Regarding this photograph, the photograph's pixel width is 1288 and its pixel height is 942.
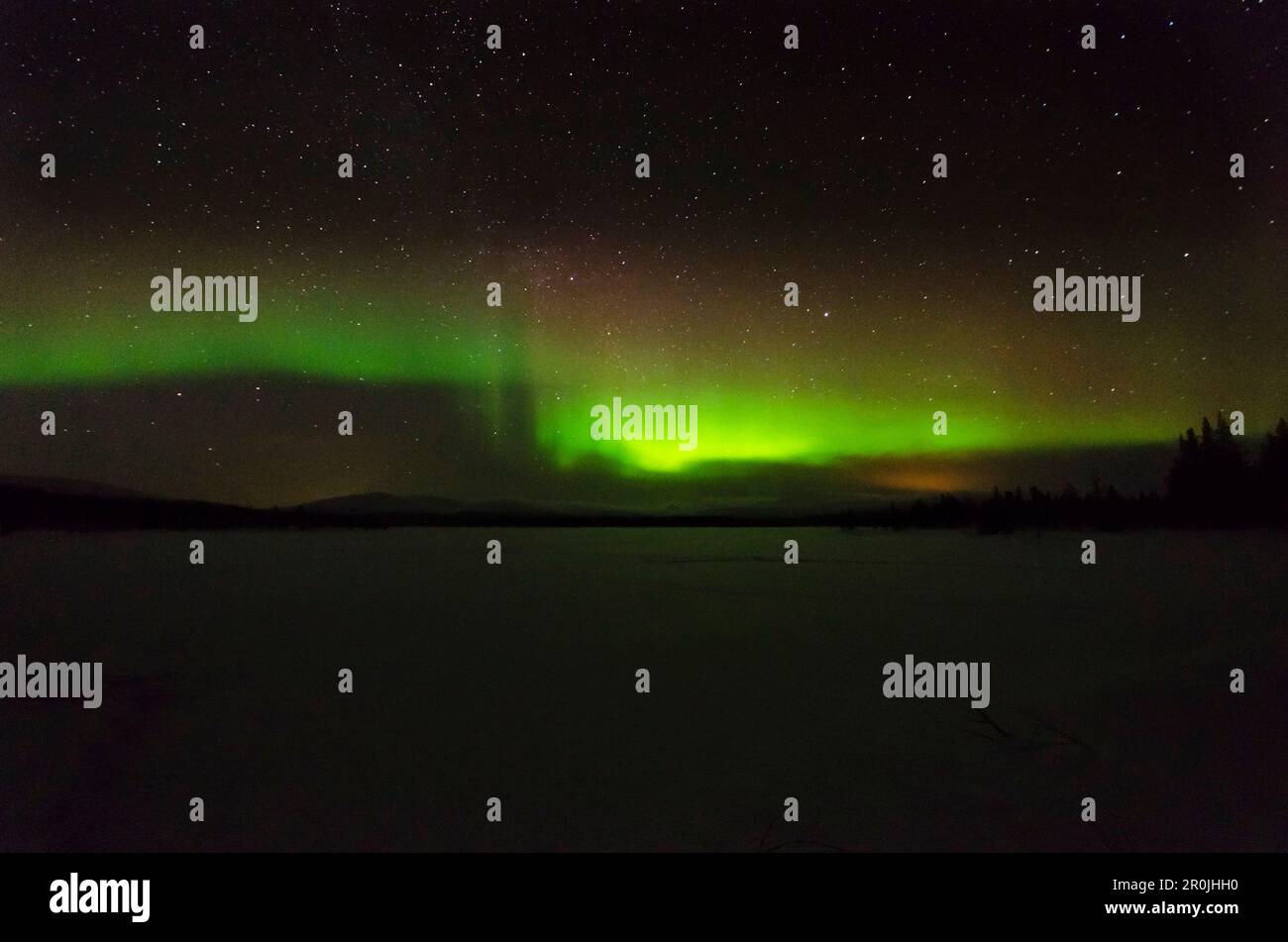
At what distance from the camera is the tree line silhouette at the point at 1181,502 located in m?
3.72

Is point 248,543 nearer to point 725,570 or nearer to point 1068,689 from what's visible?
point 725,570

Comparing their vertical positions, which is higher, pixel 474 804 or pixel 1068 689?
pixel 1068 689

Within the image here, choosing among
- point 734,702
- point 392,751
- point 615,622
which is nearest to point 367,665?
point 392,751

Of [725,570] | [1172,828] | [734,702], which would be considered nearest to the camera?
[1172,828]

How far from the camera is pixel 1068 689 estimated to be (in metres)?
3.72

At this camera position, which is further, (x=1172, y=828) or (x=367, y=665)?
(x=367, y=665)

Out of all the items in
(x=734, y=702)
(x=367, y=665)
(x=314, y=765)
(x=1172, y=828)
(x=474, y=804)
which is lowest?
(x=1172, y=828)

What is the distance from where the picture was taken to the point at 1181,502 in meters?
3.94

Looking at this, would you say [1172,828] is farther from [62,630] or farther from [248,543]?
[62,630]

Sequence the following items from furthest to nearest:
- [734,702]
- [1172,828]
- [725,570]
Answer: [725,570], [734,702], [1172,828]

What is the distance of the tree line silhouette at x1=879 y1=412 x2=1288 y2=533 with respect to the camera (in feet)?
12.2

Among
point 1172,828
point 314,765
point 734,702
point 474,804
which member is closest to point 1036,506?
point 1172,828

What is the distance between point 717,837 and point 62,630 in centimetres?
387

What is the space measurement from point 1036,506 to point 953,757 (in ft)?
5.23
